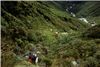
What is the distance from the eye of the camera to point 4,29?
31.5 m

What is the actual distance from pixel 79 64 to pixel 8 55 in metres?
5.43

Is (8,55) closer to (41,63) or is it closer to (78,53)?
(41,63)

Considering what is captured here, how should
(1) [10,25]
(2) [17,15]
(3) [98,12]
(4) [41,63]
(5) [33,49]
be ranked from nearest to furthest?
(4) [41,63] → (5) [33,49] → (1) [10,25] → (2) [17,15] → (3) [98,12]

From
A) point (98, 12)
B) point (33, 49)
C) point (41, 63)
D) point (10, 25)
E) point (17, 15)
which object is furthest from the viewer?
point (98, 12)

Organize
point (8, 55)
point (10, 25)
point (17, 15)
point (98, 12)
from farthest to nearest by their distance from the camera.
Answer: point (98, 12)
point (17, 15)
point (10, 25)
point (8, 55)

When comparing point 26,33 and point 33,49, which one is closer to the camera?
point 33,49

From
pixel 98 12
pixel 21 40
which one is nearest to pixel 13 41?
pixel 21 40

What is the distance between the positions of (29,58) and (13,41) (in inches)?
273

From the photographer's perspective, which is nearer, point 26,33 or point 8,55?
point 8,55

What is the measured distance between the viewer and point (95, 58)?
22.2m

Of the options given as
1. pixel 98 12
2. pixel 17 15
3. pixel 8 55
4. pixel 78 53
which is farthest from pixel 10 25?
pixel 98 12

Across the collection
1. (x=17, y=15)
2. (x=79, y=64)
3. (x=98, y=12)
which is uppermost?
(x=79, y=64)

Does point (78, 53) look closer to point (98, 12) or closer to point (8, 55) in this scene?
point (8, 55)

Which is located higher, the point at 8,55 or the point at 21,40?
the point at 8,55
